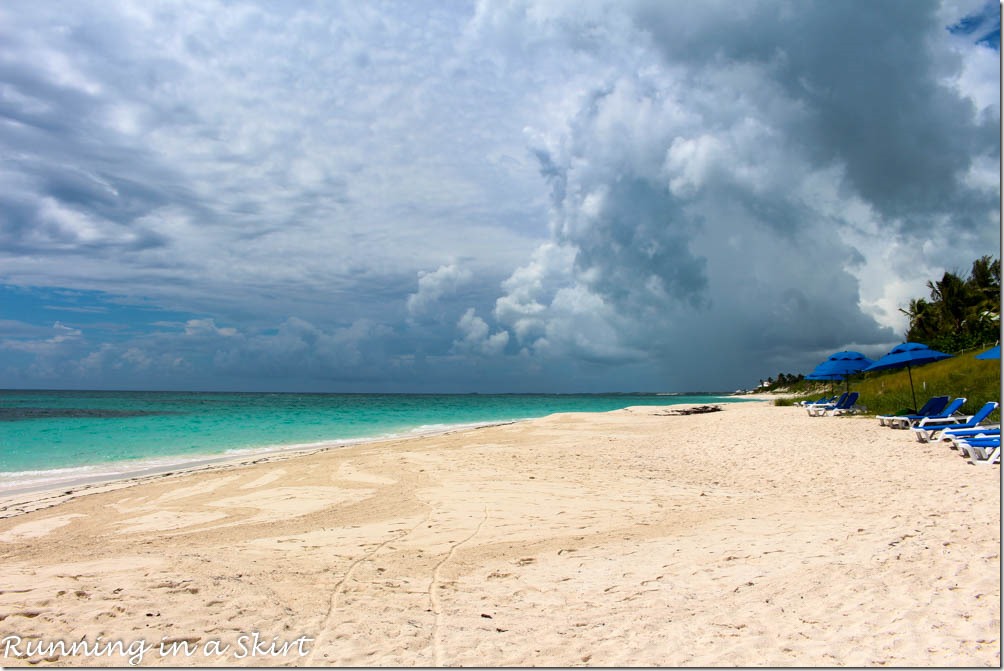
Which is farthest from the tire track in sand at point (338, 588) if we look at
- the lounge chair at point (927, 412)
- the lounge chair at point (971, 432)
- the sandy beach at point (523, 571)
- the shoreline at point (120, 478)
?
the lounge chair at point (927, 412)

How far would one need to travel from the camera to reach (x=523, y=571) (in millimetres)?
5582

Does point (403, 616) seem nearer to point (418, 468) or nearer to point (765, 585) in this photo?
point (765, 585)

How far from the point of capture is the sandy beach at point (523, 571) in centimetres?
381

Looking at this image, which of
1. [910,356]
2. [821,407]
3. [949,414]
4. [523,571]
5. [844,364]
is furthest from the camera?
[821,407]

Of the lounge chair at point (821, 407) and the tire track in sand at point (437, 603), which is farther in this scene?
the lounge chair at point (821, 407)

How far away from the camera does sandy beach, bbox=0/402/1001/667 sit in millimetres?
3811

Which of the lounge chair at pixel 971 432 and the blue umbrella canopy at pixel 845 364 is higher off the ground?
the blue umbrella canopy at pixel 845 364

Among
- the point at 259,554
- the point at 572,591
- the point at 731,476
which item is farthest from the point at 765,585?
the point at 731,476

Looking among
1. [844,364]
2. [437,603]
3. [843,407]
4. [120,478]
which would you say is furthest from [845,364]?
[120,478]

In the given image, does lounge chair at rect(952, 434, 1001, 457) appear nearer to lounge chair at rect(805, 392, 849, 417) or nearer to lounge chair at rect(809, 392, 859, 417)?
lounge chair at rect(809, 392, 859, 417)

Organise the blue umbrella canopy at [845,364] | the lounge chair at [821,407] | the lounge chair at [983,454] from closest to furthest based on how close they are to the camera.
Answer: the lounge chair at [983,454] < the blue umbrella canopy at [845,364] < the lounge chair at [821,407]

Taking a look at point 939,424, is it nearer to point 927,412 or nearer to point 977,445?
point 927,412

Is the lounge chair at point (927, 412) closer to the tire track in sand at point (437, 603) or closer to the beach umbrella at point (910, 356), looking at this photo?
the beach umbrella at point (910, 356)

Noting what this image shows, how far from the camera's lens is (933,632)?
3721 millimetres
